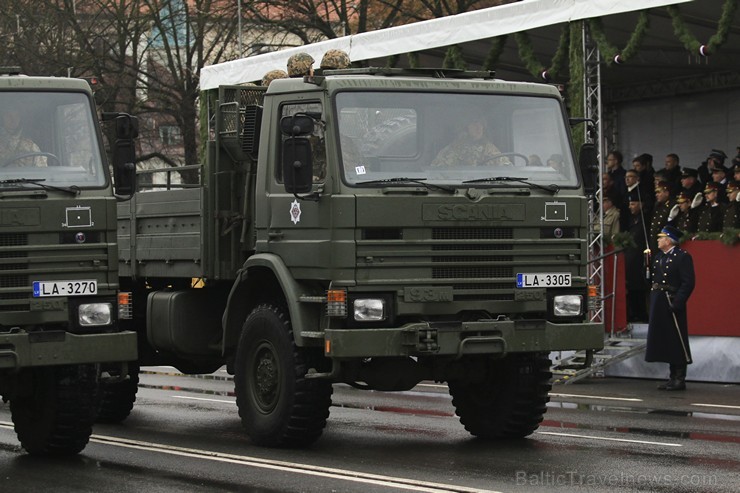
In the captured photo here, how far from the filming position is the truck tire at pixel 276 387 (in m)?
11.9

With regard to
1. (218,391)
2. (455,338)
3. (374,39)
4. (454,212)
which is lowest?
(218,391)

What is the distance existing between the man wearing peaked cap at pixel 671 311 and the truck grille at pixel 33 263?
354 inches

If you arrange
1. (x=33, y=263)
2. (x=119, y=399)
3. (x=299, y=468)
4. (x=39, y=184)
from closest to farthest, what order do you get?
(x=299, y=468)
(x=33, y=263)
(x=39, y=184)
(x=119, y=399)

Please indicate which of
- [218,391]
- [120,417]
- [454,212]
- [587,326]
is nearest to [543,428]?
[587,326]

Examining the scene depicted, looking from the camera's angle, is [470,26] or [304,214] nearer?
[304,214]

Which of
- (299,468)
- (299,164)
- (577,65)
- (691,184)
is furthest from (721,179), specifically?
(299,468)

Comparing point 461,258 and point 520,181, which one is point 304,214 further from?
point 520,181

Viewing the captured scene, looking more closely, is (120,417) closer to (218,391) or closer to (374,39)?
(218,391)

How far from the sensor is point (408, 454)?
11914 mm

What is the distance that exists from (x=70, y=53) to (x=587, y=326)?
3077cm

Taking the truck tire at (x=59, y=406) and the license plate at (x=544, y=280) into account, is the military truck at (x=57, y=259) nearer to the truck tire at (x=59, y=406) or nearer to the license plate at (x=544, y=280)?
the truck tire at (x=59, y=406)

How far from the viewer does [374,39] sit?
22000 millimetres

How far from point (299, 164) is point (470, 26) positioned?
9489 mm

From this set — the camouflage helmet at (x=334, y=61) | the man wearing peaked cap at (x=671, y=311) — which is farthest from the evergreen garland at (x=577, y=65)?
the camouflage helmet at (x=334, y=61)
